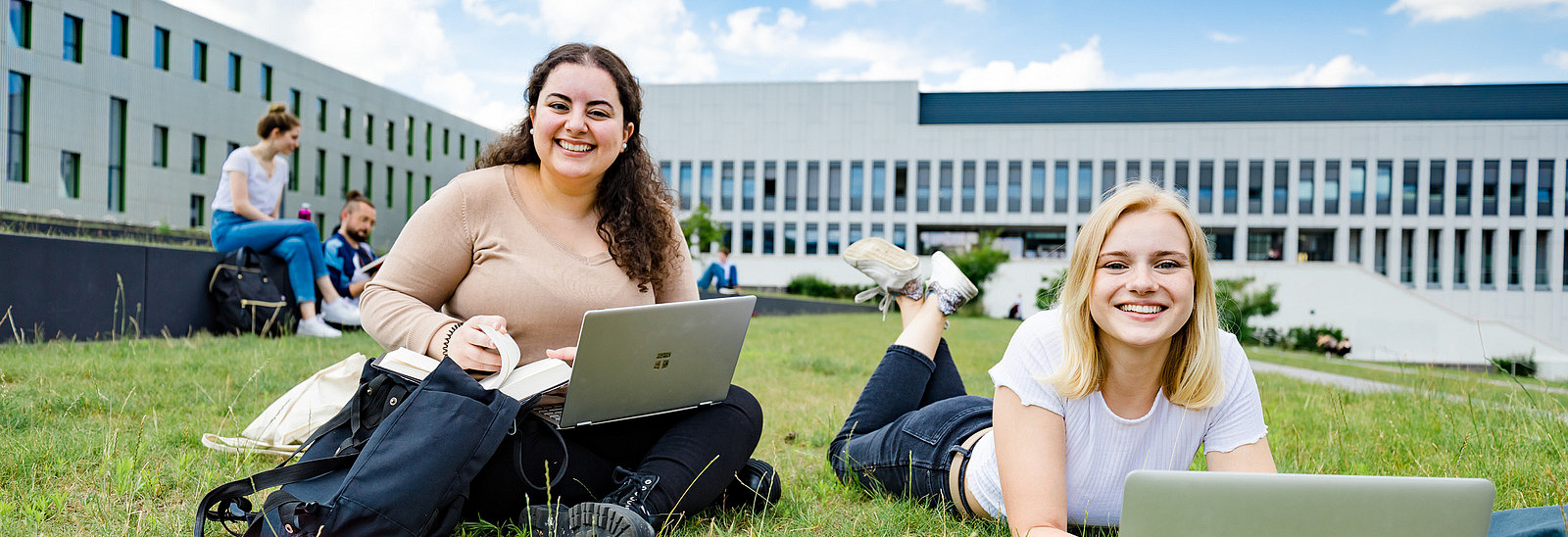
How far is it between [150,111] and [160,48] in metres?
2.18

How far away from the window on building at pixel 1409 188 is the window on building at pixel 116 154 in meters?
52.6

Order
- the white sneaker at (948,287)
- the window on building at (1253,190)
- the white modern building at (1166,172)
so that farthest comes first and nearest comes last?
the window on building at (1253,190) → the white modern building at (1166,172) → the white sneaker at (948,287)

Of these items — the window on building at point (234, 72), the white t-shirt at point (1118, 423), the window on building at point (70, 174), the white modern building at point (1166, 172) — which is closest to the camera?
the white t-shirt at point (1118, 423)

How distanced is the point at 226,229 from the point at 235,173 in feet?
2.09

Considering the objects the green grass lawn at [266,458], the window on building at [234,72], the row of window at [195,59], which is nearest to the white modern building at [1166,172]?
the row of window at [195,59]

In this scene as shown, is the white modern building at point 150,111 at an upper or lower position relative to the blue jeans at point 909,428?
upper

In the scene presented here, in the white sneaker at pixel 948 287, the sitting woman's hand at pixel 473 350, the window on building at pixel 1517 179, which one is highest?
the window on building at pixel 1517 179

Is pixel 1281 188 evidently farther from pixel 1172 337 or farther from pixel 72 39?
pixel 72 39

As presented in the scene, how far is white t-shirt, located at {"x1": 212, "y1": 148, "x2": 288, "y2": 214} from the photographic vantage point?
22.8 feet

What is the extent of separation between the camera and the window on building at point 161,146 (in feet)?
100

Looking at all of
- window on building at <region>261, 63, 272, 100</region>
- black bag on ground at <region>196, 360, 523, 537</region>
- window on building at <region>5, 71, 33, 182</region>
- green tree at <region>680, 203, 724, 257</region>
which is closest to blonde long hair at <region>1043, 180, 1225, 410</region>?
black bag on ground at <region>196, 360, 523, 537</region>

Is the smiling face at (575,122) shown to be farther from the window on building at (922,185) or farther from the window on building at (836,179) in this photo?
the window on building at (836,179)

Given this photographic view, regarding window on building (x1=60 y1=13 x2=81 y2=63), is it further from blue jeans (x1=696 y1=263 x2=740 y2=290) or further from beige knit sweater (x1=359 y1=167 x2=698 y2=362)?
beige knit sweater (x1=359 y1=167 x2=698 y2=362)

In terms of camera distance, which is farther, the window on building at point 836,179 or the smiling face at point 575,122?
the window on building at point 836,179
